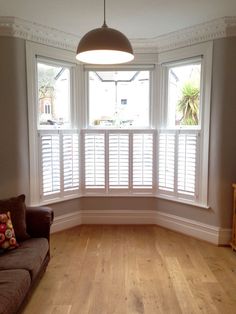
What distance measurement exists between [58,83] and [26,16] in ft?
3.37

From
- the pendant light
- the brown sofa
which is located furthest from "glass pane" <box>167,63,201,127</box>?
the brown sofa

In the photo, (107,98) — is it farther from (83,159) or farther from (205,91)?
(205,91)

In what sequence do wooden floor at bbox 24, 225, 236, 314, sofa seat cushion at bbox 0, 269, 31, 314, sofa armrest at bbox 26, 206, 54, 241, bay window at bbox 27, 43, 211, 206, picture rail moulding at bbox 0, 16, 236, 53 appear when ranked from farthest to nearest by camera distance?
bay window at bbox 27, 43, 211, 206, picture rail moulding at bbox 0, 16, 236, 53, sofa armrest at bbox 26, 206, 54, 241, wooden floor at bbox 24, 225, 236, 314, sofa seat cushion at bbox 0, 269, 31, 314

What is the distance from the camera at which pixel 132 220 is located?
14.8ft

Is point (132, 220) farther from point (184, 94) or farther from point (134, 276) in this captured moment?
point (184, 94)

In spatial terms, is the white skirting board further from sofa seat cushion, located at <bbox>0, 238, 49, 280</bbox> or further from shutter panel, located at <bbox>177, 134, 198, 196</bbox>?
sofa seat cushion, located at <bbox>0, 238, 49, 280</bbox>

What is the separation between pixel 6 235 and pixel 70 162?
1770 millimetres

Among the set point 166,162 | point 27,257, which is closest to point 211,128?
point 166,162

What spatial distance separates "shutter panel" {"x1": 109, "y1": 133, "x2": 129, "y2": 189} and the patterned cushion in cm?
197

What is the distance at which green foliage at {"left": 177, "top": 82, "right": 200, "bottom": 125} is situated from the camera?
3.97 meters

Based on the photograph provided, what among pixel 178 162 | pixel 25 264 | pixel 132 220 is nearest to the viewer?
pixel 25 264

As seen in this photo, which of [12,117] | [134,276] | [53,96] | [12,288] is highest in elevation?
[53,96]

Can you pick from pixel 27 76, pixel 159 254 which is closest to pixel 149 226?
pixel 159 254

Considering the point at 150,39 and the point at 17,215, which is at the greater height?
the point at 150,39
